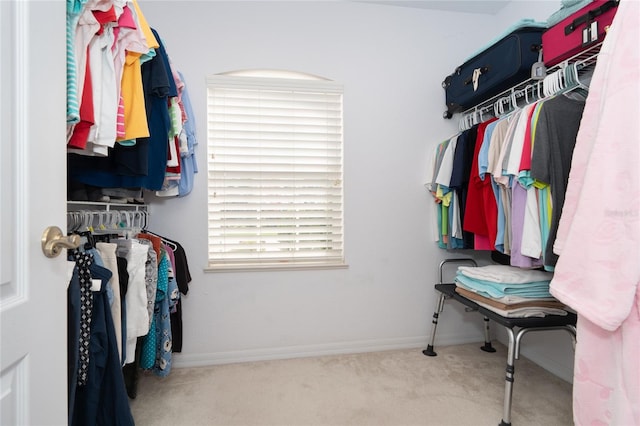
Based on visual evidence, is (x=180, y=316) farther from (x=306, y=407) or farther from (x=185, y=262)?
(x=306, y=407)

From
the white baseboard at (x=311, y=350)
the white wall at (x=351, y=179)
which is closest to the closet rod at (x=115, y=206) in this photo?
the white wall at (x=351, y=179)

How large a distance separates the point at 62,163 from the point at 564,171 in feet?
5.91

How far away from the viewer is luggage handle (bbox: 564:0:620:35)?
1.34m

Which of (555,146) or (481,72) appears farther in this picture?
(481,72)

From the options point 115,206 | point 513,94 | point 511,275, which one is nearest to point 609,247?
point 511,275

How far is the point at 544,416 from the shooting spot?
160 centimetres

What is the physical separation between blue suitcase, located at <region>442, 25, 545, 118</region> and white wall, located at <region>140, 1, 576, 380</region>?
0.71 feet

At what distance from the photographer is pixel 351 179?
2.35 meters

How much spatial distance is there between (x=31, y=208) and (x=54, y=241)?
0.27 feet

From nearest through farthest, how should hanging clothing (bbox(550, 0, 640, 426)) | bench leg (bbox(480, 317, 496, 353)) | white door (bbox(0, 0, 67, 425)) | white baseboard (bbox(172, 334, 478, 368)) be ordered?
1. white door (bbox(0, 0, 67, 425))
2. hanging clothing (bbox(550, 0, 640, 426))
3. white baseboard (bbox(172, 334, 478, 368))
4. bench leg (bbox(480, 317, 496, 353))

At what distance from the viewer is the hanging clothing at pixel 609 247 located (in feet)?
2.89

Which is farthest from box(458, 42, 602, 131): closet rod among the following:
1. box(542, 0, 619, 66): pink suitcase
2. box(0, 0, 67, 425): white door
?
box(0, 0, 67, 425): white door

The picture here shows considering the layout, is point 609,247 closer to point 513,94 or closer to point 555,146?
point 555,146

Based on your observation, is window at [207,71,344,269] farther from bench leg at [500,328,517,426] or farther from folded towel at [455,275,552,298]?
bench leg at [500,328,517,426]
